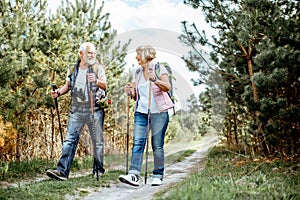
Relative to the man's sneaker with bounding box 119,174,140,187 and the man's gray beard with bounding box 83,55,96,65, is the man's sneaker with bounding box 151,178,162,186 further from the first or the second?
the man's gray beard with bounding box 83,55,96,65

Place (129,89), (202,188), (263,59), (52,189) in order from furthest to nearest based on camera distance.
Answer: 1. (263,59)
2. (129,89)
3. (52,189)
4. (202,188)

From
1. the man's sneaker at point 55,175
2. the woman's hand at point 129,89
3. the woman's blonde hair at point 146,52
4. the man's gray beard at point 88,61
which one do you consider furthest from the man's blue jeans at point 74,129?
the woman's blonde hair at point 146,52

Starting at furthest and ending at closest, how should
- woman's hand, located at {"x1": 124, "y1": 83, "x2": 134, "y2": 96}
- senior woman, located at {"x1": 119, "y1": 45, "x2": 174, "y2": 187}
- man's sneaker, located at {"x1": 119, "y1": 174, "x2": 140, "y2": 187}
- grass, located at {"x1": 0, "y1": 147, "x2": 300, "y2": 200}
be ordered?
woman's hand, located at {"x1": 124, "y1": 83, "x2": 134, "y2": 96} → senior woman, located at {"x1": 119, "y1": 45, "x2": 174, "y2": 187} → man's sneaker, located at {"x1": 119, "y1": 174, "x2": 140, "y2": 187} → grass, located at {"x1": 0, "y1": 147, "x2": 300, "y2": 200}

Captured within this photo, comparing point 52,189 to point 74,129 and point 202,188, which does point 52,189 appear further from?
point 202,188

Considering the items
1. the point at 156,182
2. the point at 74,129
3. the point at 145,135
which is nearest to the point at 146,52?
the point at 145,135

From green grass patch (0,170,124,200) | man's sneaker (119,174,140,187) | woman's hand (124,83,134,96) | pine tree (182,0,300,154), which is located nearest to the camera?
green grass patch (0,170,124,200)

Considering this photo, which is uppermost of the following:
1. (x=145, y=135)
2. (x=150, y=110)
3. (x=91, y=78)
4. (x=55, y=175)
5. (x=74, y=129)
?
(x=91, y=78)

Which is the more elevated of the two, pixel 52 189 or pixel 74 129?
pixel 74 129

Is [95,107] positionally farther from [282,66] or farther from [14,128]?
[282,66]

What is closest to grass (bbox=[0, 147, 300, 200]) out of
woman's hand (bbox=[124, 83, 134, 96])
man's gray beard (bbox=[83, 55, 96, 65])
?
woman's hand (bbox=[124, 83, 134, 96])

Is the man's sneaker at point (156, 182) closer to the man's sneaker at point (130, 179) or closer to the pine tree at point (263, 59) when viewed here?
the man's sneaker at point (130, 179)

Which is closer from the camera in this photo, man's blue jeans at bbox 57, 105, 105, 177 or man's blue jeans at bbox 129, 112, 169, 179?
man's blue jeans at bbox 129, 112, 169, 179

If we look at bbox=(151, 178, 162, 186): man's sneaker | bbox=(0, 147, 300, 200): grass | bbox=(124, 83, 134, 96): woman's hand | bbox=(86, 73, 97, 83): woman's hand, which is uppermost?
bbox=(86, 73, 97, 83): woman's hand

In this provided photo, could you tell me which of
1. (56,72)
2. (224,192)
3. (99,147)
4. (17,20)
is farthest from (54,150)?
(224,192)
